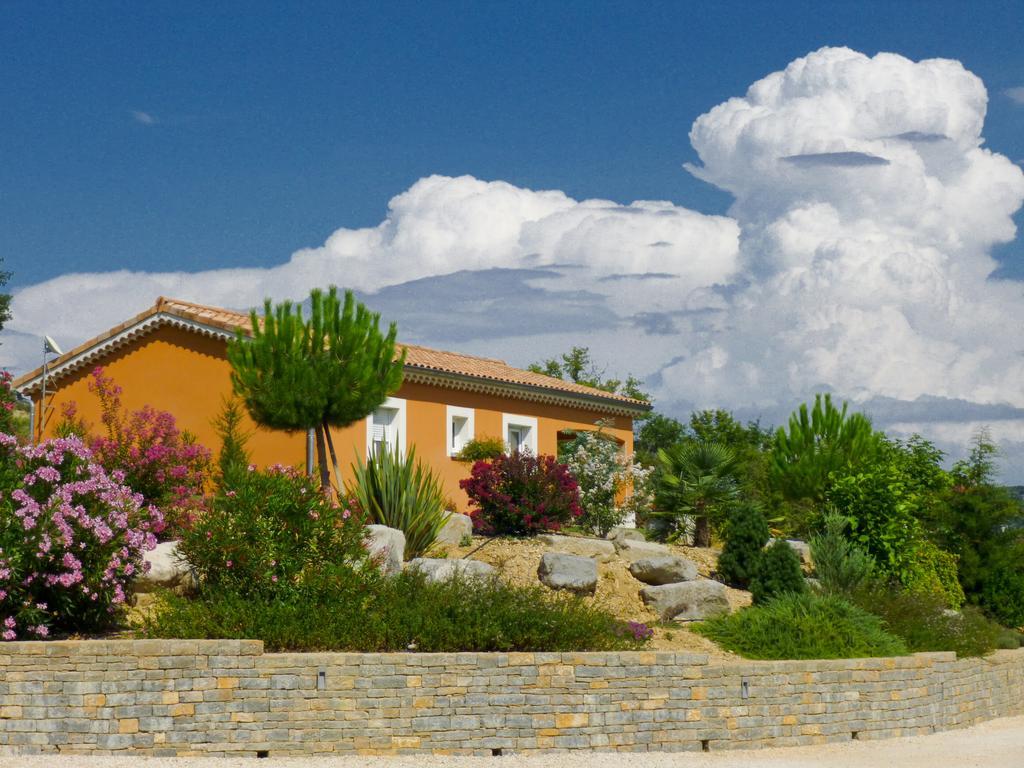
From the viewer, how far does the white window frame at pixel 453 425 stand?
79.3 ft

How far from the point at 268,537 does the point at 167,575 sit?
1.49 meters

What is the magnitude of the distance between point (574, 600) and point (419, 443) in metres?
11.0

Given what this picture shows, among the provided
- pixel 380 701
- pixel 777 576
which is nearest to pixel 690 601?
pixel 777 576

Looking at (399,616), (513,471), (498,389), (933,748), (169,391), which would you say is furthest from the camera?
(498,389)

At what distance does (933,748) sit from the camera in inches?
490

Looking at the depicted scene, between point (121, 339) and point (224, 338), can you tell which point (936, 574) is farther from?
point (121, 339)

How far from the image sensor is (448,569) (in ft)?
46.2

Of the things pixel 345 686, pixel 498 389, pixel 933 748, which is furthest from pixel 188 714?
pixel 498 389

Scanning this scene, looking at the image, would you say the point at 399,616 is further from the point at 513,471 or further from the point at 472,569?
the point at 513,471

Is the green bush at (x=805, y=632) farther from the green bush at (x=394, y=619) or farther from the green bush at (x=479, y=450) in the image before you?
the green bush at (x=479, y=450)

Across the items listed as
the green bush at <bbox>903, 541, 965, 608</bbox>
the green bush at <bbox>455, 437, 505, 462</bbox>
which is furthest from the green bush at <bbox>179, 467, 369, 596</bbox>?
the green bush at <bbox>455, 437, 505, 462</bbox>

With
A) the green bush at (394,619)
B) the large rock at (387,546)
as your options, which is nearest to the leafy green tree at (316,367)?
the large rock at (387,546)

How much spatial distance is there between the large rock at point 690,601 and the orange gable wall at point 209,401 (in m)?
7.87

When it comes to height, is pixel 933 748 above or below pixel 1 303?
Answer: below
